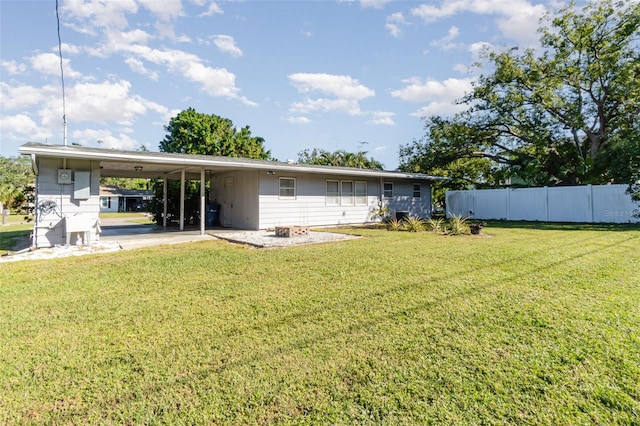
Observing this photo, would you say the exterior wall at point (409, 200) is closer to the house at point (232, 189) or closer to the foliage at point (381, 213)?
the house at point (232, 189)

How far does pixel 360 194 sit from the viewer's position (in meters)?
15.0

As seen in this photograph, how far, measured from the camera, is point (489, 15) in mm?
13156

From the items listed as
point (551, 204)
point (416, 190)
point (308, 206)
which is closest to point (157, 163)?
point (308, 206)

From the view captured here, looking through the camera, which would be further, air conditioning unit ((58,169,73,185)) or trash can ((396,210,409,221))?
trash can ((396,210,409,221))

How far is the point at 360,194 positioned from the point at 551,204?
354 inches

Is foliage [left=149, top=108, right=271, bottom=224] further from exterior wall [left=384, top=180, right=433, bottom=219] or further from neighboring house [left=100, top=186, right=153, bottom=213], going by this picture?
exterior wall [left=384, top=180, right=433, bottom=219]

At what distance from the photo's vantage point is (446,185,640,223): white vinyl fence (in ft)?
43.7

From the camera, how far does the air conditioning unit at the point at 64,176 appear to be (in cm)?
814

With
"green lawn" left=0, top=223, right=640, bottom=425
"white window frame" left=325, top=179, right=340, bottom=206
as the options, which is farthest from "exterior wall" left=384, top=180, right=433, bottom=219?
"green lawn" left=0, top=223, right=640, bottom=425

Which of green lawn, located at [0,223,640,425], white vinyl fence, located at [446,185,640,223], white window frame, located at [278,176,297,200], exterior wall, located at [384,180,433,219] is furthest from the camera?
exterior wall, located at [384,180,433,219]

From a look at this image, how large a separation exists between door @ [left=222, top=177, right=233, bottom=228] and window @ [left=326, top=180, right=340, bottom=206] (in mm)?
4131

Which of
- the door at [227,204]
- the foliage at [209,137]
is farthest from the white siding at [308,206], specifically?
the foliage at [209,137]

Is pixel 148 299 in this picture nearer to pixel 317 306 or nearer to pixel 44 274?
pixel 317 306

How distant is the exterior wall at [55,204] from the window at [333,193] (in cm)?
828
